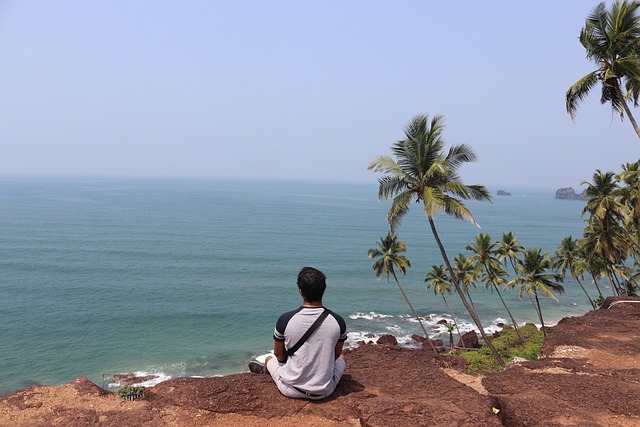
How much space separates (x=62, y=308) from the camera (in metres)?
47.6

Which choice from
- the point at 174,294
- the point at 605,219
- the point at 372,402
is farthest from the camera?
the point at 174,294

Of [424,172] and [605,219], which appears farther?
[605,219]

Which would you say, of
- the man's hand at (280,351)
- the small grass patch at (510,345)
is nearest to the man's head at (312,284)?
the man's hand at (280,351)

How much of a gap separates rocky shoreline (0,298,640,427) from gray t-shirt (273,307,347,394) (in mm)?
376

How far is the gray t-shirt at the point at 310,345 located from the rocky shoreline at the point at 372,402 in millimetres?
376

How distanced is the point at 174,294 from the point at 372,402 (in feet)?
179

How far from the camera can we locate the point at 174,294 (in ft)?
181

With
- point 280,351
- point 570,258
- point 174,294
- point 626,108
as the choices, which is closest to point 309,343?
point 280,351

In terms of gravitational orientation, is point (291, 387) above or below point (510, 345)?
above

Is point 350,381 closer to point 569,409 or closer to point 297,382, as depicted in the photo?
point 297,382

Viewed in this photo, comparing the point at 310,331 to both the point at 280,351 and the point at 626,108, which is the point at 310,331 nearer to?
the point at 280,351

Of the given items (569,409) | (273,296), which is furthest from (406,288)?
(569,409)

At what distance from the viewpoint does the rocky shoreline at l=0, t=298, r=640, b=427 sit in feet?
18.4

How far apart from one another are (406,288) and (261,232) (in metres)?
52.4
